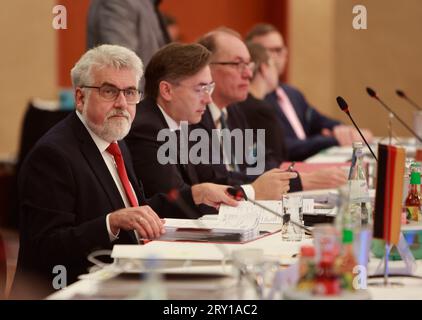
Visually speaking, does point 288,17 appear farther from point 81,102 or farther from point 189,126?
point 81,102

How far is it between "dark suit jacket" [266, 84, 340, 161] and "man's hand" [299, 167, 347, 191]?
1815 millimetres

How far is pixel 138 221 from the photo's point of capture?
2.63 meters

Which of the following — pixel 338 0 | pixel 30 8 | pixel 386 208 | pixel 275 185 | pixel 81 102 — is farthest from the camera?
pixel 338 0

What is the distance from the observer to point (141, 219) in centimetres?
263

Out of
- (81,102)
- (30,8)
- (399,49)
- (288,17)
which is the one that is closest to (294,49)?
(288,17)

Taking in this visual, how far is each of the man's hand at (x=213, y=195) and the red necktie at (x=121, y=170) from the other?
0.83 feet

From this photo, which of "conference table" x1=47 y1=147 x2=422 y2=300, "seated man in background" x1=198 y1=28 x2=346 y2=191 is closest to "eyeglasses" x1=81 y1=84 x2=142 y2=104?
"conference table" x1=47 y1=147 x2=422 y2=300

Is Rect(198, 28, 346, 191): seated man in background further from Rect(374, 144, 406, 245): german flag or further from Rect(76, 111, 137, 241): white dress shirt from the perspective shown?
Rect(374, 144, 406, 245): german flag

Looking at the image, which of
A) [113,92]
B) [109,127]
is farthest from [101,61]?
[109,127]

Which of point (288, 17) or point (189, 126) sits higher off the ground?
point (288, 17)

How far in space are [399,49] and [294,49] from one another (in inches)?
41.2

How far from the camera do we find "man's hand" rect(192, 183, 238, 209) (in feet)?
10.4

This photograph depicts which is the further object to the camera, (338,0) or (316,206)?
(338,0)

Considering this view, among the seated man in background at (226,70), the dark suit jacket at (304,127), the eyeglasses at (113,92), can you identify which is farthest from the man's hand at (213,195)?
the dark suit jacket at (304,127)
